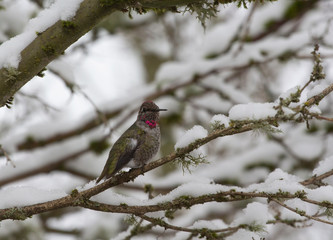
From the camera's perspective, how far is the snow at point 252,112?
227 cm

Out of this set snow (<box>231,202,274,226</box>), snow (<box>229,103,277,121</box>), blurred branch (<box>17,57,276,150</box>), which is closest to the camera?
snow (<box>229,103,277,121</box>)

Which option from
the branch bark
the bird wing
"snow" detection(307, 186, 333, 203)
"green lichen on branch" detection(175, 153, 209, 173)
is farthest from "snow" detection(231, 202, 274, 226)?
the branch bark

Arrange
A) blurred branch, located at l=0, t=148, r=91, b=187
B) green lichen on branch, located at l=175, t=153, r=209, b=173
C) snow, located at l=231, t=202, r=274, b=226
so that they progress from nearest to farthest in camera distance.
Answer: green lichen on branch, located at l=175, t=153, r=209, b=173 < snow, located at l=231, t=202, r=274, b=226 < blurred branch, located at l=0, t=148, r=91, b=187

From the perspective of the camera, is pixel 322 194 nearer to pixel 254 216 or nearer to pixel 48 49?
pixel 254 216

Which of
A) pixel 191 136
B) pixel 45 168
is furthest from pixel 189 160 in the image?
pixel 45 168

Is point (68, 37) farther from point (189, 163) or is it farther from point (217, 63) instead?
point (217, 63)

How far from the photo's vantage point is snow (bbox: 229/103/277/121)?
2.27 m

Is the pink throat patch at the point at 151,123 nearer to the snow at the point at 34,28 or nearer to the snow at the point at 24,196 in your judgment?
the snow at the point at 24,196

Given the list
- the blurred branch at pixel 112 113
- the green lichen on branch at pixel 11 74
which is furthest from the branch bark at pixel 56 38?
the blurred branch at pixel 112 113

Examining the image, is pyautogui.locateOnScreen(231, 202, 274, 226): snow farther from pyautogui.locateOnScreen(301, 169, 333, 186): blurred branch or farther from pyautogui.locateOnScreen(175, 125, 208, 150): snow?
pyautogui.locateOnScreen(175, 125, 208, 150): snow

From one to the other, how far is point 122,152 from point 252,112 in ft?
4.92

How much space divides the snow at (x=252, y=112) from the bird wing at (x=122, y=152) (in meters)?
1.23

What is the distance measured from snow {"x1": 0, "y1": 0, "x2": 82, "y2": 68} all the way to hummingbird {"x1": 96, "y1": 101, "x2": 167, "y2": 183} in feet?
3.47

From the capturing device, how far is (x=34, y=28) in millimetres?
2691
